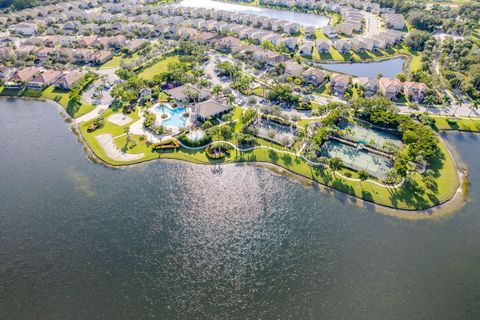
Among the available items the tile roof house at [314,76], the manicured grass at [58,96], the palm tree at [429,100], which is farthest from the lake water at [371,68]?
the manicured grass at [58,96]

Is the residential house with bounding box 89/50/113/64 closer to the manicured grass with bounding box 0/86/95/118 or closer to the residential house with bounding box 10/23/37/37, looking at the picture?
the manicured grass with bounding box 0/86/95/118

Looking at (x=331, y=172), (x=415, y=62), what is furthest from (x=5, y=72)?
(x=415, y=62)

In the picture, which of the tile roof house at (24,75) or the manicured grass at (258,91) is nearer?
the manicured grass at (258,91)

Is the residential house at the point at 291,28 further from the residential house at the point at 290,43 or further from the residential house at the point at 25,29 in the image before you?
the residential house at the point at 25,29

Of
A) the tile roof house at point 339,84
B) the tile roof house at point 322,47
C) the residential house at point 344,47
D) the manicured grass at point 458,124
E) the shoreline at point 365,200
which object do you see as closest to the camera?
the shoreline at point 365,200

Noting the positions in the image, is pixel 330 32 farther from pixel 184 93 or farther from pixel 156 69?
pixel 184 93

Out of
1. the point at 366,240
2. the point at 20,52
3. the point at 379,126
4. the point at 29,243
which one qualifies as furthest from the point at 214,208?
the point at 20,52

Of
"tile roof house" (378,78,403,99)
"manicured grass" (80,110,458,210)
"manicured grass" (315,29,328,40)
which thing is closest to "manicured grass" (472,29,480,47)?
"manicured grass" (315,29,328,40)

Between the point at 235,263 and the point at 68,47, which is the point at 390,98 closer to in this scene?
the point at 235,263
